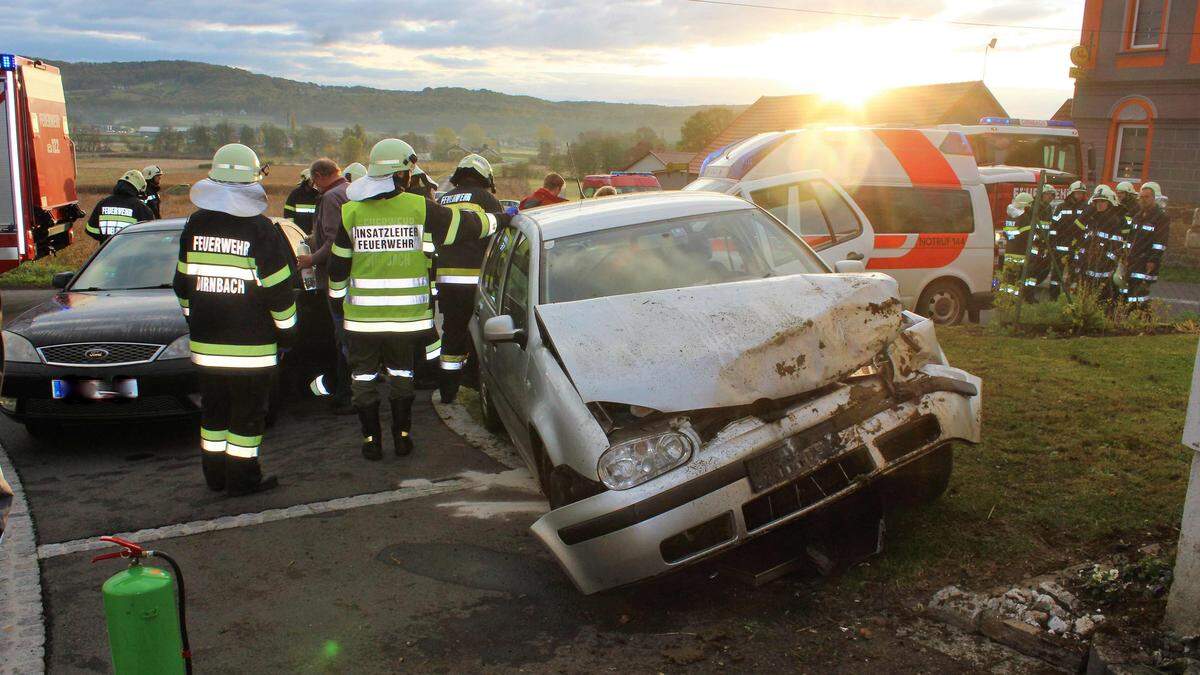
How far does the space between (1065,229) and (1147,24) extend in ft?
60.1

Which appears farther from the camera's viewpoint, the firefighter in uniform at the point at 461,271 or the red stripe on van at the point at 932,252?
the red stripe on van at the point at 932,252

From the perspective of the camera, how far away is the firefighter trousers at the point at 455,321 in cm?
760

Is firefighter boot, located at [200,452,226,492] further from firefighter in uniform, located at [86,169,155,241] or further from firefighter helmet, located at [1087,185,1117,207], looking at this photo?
firefighter helmet, located at [1087,185,1117,207]

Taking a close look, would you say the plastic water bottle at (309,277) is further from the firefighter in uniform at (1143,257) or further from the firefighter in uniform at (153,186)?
the firefighter in uniform at (1143,257)

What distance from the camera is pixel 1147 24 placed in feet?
87.1

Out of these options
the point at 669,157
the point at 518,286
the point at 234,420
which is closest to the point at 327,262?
the point at 234,420

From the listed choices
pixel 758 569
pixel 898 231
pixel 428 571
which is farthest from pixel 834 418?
pixel 898 231

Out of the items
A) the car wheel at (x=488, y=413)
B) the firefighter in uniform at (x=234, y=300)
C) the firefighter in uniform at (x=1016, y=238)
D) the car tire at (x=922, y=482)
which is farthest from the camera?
the firefighter in uniform at (x=1016, y=238)

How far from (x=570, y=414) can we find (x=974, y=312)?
7.81 meters

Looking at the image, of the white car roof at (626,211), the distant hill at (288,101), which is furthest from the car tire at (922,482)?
the distant hill at (288,101)

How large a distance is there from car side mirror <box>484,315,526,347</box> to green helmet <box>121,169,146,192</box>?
8156 millimetres

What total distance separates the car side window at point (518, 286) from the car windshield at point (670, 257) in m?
0.16

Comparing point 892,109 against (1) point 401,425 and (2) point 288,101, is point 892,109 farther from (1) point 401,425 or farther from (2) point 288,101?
(2) point 288,101

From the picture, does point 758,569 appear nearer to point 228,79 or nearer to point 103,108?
point 103,108
